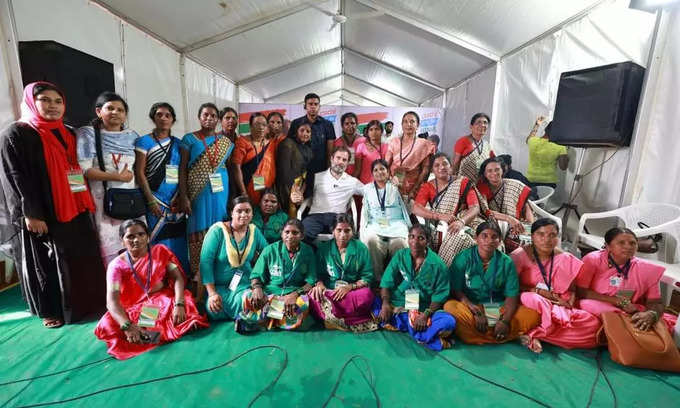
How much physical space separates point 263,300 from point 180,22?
3.74 m

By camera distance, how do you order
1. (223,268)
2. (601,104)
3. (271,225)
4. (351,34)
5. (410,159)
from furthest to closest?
(351,34) → (410,159) → (601,104) → (271,225) → (223,268)

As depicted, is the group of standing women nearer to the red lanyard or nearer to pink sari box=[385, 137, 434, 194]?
the red lanyard

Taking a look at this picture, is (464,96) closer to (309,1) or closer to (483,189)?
(309,1)

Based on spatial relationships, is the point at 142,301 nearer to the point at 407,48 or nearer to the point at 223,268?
the point at 223,268

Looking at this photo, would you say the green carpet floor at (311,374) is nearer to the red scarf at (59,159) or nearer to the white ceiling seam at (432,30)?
the red scarf at (59,159)

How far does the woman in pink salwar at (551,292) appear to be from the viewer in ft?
6.41

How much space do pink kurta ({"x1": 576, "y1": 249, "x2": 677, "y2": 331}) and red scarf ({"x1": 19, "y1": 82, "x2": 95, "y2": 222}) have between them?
3.49 metres

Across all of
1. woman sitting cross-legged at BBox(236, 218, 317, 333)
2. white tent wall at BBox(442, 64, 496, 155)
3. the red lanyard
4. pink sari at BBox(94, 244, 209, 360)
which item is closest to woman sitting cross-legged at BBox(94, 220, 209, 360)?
pink sari at BBox(94, 244, 209, 360)

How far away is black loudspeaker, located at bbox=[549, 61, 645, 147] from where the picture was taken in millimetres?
2744

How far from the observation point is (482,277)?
6.99ft

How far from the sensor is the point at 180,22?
3.84 metres

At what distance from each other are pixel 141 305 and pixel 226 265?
573 mm

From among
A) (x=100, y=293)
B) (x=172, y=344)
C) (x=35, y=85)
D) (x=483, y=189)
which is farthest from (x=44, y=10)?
(x=483, y=189)

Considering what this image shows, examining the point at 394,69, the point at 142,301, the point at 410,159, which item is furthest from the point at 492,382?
the point at 394,69
